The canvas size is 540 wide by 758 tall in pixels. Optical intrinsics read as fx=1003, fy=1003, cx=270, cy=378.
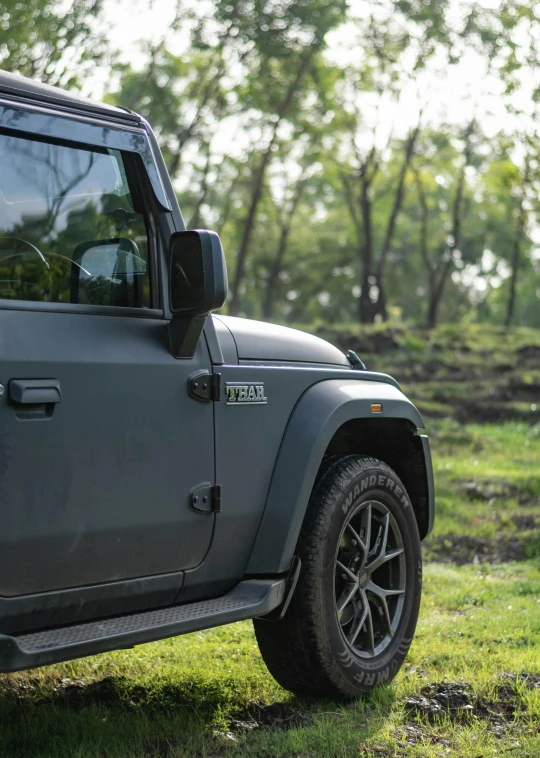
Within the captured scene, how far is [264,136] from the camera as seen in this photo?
32.2 m

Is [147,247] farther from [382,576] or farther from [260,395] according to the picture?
[382,576]

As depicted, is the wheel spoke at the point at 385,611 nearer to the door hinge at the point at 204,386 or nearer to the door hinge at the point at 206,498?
the door hinge at the point at 206,498

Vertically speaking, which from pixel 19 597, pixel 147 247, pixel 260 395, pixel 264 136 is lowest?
pixel 19 597

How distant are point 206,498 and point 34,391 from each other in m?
0.90

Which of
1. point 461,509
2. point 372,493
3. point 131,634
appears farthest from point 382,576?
point 461,509

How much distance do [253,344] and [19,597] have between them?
143 cm

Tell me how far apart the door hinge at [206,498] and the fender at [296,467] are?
0.30 m

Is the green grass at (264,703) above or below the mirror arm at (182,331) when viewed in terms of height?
below

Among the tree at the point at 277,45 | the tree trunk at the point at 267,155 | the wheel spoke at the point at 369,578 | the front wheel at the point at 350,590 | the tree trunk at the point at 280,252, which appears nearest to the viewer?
the front wheel at the point at 350,590

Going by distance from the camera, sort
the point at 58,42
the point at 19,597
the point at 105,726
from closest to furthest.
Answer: the point at 19,597
the point at 105,726
the point at 58,42

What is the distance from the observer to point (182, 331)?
352cm

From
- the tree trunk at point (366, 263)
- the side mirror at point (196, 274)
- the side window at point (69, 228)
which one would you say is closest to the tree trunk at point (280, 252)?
the tree trunk at point (366, 263)

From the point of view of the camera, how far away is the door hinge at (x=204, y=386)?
3.58 meters

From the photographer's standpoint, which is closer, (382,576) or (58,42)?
(382,576)
